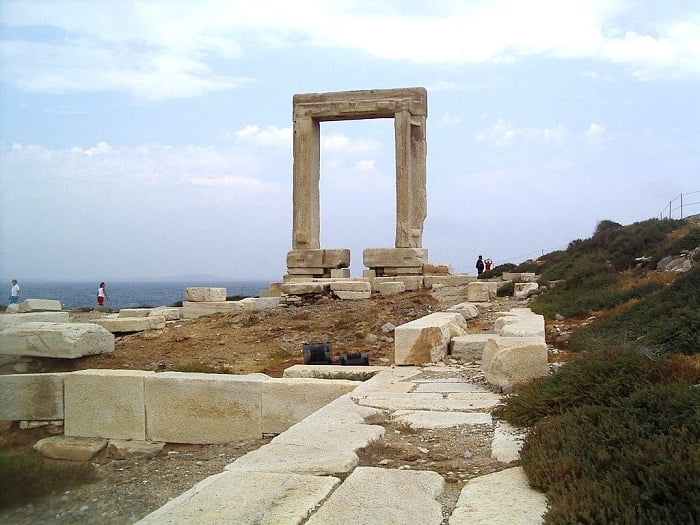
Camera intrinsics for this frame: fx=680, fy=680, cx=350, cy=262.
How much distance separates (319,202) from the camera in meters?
19.9

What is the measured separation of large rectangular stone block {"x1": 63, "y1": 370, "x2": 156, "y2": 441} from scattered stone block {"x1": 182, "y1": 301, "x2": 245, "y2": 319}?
796 cm

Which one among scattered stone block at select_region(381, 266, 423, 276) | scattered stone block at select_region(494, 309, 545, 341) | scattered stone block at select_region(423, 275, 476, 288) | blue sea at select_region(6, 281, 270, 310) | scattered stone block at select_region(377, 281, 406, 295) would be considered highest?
scattered stone block at select_region(381, 266, 423, 276)

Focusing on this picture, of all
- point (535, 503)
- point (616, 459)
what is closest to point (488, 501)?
point (535, 503)

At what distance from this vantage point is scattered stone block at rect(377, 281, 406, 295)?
1683 cm

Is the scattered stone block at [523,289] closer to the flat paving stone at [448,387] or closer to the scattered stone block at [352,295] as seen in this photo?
the scattered stone block at [352,295]

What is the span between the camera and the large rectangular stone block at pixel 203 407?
7.22 metres

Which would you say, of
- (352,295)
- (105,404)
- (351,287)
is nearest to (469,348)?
(105,404)

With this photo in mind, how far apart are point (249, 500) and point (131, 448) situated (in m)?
4.79

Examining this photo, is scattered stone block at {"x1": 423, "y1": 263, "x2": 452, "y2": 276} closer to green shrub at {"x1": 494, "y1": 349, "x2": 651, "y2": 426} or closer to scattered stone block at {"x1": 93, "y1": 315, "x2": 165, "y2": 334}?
scattered stone block at {"x1": 93, "y1": 315, "x2": 165, "y2": 334}

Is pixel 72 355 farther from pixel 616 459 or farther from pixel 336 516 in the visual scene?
pixel 616 459

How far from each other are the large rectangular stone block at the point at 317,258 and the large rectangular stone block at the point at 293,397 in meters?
11.4

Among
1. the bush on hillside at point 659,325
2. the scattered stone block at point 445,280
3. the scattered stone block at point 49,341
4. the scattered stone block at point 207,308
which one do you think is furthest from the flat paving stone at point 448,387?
the scattered stone block at point 445,280

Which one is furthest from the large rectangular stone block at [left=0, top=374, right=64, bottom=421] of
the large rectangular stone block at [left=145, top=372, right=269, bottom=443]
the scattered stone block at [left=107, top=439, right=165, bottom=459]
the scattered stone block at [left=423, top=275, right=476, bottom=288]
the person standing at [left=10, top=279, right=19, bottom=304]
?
the person standing at [left=10, top=279, right=19, bottom=304]

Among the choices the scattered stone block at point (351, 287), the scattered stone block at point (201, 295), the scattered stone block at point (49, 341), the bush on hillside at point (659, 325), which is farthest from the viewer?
the scattered stone block at point (201, 295)
